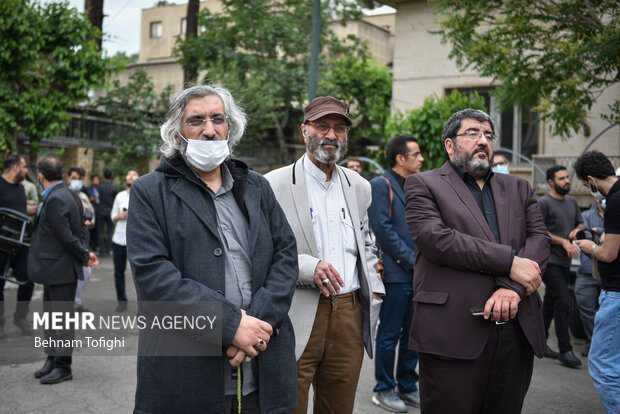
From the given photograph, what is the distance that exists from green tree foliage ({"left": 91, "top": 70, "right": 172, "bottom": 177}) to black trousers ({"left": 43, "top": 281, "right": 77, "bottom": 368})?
1156 cm

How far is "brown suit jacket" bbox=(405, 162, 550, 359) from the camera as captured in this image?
10.6ft

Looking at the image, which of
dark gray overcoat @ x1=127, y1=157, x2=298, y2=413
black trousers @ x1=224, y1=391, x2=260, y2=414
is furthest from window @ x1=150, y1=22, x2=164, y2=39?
black trousers @ x1=224, y1=391, x2=260, y2=414

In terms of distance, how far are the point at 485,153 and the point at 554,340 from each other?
549cm

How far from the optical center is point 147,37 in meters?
45.9

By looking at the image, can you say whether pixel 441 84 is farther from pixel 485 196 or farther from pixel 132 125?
pixel 485 196

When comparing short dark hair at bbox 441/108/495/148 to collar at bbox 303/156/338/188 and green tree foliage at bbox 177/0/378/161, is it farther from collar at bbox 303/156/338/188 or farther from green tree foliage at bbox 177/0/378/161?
green tree foliage at bbox 177/0/378/161

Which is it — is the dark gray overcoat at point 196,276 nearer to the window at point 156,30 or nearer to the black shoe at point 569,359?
the black shoe at point 569,359

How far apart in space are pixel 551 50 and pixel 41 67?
9.43m

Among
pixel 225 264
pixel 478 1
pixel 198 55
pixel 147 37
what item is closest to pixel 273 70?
pixel 198 55

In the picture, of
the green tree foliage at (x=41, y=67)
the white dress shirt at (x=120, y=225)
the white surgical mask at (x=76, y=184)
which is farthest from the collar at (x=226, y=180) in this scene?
the green tree foliage at (x=41, y=67)

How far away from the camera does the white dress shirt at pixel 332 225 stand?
373cm

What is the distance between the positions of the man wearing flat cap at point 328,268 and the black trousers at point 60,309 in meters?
3.12

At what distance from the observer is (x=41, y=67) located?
11.6m

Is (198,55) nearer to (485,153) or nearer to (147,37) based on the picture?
(485,153)
